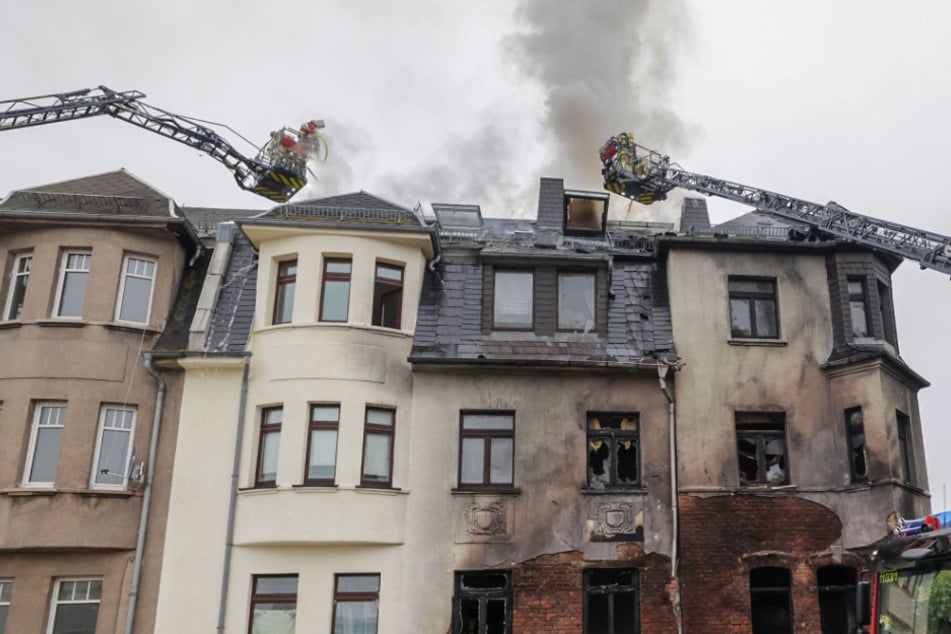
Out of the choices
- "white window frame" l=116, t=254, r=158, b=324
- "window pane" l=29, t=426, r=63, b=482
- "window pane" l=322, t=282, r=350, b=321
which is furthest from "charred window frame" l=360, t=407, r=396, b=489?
"window pane" l=29, t=426, r=63, b=482

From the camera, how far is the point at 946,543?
31.1 ft

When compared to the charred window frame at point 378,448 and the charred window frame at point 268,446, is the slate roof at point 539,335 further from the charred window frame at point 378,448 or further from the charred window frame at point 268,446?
the charred window frame at point 268,446

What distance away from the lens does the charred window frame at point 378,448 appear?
1811 cm

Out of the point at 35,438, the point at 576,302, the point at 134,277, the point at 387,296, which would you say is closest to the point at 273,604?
the point at 35,438

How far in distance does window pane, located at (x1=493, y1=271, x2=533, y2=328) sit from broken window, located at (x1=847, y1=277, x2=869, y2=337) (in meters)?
7.32

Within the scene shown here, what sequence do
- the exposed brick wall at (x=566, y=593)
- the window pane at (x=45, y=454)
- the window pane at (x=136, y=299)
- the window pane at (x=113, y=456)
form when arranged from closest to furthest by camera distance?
the exposed brick wall at (x=566, y=593) < the window pane at (x=45, y=454) < the window pane at (x=113, y=456) < the window pane at (x=136, y=299)

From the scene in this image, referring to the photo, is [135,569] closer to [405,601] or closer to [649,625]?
[405,601]

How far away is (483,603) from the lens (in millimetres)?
17547

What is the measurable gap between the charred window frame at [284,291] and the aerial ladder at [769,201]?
12.6 m

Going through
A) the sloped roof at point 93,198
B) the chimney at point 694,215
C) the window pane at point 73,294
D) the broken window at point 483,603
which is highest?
the chimney at point 694,215

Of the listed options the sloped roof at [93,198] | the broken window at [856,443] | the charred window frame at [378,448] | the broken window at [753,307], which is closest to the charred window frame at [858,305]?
the broken window at [753,307]

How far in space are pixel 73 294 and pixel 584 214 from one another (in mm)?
12768

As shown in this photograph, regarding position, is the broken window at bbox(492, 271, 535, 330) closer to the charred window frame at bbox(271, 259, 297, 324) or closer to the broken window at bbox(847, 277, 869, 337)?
the charred window frame at bbox(271, 259, 297, 324)

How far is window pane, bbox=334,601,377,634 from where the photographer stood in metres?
17.2
